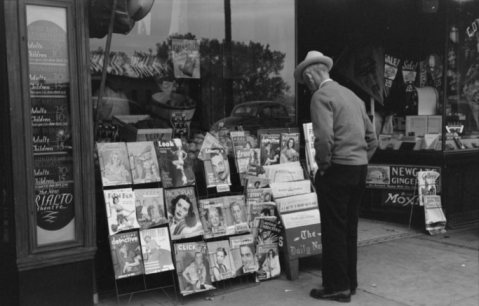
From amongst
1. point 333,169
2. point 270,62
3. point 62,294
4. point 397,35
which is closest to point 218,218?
point 333,169

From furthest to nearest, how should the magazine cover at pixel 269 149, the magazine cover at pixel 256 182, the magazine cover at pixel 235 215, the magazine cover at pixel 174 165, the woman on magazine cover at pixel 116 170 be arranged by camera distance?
1. the magazine cover at pixel 269 149
2. the magazine cover at pixel 256 182
3. the magazine cover at pixel 235 215
4. the magazine cover at pixel 174 165
5. the woman on magazine cover at pixel 116 170

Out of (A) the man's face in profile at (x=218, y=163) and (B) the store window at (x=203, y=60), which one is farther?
(B) the store window at (x=203, y=60)

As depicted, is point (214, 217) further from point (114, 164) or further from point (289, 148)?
point (289, 148)

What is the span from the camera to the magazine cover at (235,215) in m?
4.70

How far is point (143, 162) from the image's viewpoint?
438 centimetres

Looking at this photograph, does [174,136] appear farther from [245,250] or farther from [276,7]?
[276,7]

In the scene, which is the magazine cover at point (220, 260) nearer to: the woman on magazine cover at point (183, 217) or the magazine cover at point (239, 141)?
the woman on magazine cover at point (183, 217)

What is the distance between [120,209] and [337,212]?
1.72m

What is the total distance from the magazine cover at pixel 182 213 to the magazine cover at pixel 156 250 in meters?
0.09

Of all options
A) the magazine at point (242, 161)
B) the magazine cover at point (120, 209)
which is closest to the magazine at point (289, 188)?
the magazine at point (242, 161)

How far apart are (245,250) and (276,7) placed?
3219 millimetres

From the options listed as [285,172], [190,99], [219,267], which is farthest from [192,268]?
[190,99]

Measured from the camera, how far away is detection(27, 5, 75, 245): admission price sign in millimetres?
3836

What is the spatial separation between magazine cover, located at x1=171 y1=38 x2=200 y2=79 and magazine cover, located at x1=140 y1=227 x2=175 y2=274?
217 cm
